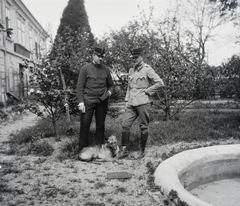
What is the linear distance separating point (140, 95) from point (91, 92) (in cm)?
90

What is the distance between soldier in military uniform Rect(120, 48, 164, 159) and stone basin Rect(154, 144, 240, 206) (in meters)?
1.02

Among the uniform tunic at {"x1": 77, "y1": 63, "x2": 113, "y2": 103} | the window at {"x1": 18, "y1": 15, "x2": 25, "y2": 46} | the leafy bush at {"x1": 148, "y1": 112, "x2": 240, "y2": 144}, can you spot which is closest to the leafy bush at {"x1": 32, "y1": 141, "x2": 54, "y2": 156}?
the uniform tunic at {"x1": 77, "y1": 63, "x2": 113, "y2": 103}

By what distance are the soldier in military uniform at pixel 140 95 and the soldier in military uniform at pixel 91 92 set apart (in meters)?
0.49

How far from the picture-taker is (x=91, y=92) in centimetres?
492

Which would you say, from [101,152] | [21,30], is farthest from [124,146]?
[21,30]

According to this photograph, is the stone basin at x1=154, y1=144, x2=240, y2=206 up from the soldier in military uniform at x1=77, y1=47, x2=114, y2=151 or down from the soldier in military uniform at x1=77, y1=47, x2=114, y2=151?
down

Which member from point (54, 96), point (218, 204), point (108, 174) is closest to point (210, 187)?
point (218, 204)

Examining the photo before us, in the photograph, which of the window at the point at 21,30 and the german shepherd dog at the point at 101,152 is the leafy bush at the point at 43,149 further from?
the window at the point at 21,30

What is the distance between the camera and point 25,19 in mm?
20953

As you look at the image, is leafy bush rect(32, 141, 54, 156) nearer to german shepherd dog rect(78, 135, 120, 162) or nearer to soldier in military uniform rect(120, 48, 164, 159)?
german shepherd dog rect(78, 135, 120, 162)

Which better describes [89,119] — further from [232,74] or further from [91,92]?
[232,74]

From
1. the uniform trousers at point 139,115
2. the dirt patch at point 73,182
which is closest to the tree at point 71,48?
the uniform trousers at point 139,115

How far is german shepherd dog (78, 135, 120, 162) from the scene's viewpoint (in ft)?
15.4

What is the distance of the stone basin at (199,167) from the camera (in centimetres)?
346
